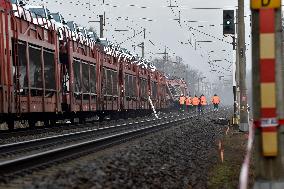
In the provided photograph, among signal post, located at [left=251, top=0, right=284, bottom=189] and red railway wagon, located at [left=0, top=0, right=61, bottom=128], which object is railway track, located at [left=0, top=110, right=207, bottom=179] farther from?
signal post, located at [left=251, top=0, right=284, bottom=189]

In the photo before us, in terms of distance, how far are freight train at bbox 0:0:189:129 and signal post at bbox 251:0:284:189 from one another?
1172 centimetres

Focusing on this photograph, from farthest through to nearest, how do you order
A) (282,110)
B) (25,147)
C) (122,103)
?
(122,103)
(25,147)
(282,110)

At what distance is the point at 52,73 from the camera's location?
20062mm

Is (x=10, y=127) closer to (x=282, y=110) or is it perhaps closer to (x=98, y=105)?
(x=98, y=105)

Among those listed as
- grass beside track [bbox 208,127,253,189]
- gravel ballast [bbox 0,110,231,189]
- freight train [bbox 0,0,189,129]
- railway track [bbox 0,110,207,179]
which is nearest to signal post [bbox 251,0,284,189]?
gravel ballast [bbox 0,110,231,189]

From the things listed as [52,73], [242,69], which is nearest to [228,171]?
[52,73]

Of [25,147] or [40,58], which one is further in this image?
[40,58]

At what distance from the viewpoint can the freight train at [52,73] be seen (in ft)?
53.0

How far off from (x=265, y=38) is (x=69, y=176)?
14.3ft

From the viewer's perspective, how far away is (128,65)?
36281 mm

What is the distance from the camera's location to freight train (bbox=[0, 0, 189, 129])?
16.2 m

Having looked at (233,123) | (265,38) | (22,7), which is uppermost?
(22,7)

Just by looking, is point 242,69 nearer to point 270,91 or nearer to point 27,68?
point 27,68

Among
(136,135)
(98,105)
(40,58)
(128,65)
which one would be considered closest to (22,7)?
(40,58)
